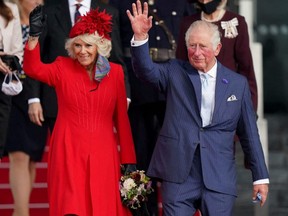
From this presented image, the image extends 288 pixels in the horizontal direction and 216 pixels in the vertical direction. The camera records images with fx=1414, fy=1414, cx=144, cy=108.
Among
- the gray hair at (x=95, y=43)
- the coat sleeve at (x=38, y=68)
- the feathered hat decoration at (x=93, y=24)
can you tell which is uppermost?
the feathered hat decoration at (x=93, y=24)

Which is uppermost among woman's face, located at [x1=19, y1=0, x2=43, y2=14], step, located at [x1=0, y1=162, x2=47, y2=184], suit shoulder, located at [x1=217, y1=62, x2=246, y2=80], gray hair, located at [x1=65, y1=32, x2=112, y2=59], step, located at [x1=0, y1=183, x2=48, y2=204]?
woman's face, located at [x1=19, y1=0, x2=43, y2=14]

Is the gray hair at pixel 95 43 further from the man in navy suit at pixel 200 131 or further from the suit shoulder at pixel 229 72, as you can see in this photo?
the suit shoulder at pixel 229 72

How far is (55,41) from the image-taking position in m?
10.8

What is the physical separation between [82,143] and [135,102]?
125 cm

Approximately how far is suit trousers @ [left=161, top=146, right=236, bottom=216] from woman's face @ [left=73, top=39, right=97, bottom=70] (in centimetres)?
105

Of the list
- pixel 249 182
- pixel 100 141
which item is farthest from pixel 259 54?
pixel 100 141

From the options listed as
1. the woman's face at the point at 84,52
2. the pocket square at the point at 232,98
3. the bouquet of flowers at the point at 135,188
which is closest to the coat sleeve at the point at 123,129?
the bouquet of flowers at the point at 135,188

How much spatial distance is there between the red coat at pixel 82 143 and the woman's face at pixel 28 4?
1.64 meters

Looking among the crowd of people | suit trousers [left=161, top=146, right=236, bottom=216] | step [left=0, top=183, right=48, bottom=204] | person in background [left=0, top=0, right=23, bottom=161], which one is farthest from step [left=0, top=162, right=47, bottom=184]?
suit trousers [left=161, top=146, right=236, bottom=216]

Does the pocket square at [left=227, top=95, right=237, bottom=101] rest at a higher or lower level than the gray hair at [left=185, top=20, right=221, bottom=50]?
lower

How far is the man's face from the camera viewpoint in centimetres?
951

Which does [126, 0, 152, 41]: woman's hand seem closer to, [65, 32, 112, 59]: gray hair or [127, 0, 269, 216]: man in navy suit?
[127, 0, 269, 216]: man in navy suit

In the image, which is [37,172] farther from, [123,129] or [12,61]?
[123,129]

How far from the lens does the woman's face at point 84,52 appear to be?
993cm
